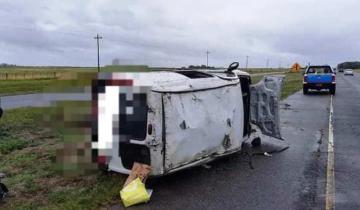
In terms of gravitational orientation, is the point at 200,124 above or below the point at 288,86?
above

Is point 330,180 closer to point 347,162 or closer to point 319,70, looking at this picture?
point 347,162

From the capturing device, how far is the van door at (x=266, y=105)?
843cm

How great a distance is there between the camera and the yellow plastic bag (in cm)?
519

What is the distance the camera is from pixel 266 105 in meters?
8.47

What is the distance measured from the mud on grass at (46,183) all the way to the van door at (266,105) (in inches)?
128

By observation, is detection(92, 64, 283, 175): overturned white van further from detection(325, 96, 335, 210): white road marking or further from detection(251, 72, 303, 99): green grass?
detection(251, 72, 303, 99): green grass

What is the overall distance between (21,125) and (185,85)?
23.5ft

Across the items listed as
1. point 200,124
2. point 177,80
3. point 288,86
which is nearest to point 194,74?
point 177,80

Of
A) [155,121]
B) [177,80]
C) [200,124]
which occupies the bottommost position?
[200,124]

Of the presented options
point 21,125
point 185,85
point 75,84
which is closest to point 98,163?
point 75,84

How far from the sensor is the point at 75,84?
5828 millimetres

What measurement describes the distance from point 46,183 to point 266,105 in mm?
4316

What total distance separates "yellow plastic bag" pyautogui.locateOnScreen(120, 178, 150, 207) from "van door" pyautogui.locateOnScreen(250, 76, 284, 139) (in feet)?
12.2

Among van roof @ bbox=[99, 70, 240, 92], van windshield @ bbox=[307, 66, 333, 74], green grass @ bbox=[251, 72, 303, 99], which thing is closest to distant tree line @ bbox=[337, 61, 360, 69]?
green grass @ bbox=[251, 72, 303, 99]
